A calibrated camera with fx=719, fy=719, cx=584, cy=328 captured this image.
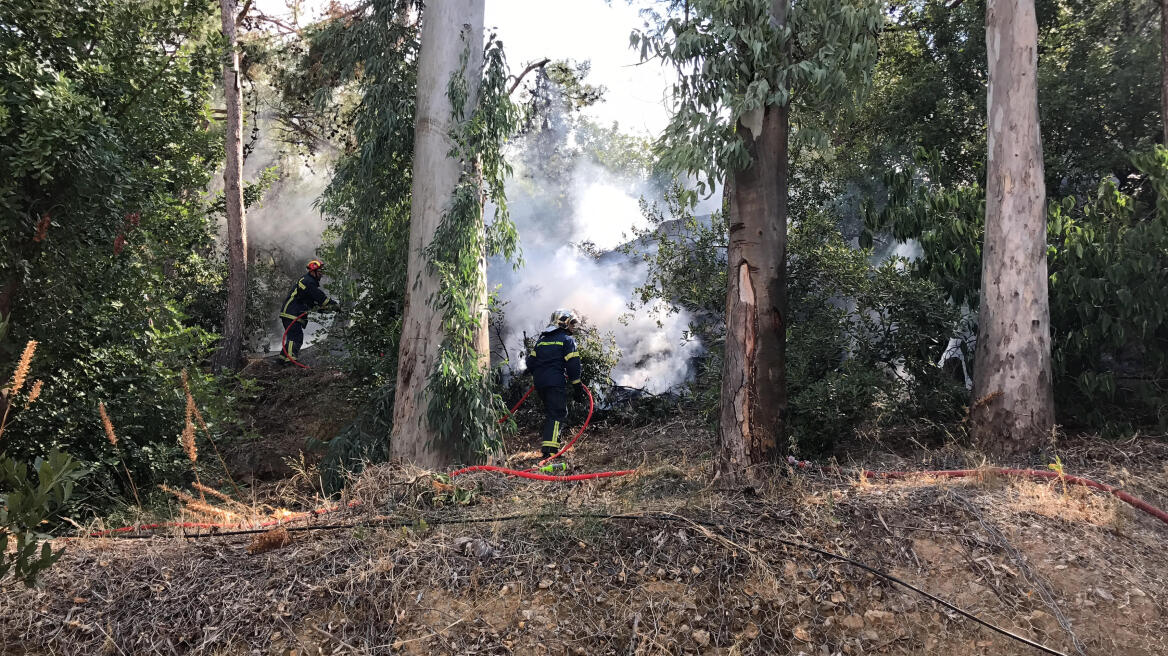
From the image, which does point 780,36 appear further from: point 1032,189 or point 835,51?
point 1032,189

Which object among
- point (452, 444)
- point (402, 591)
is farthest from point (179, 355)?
point (402, 591)

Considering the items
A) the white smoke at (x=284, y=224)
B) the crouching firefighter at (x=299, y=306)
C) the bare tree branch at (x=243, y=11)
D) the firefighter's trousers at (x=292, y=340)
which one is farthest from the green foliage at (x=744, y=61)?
the white smoke at (x=284, y=224)

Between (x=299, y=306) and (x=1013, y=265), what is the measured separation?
10443 millimetres

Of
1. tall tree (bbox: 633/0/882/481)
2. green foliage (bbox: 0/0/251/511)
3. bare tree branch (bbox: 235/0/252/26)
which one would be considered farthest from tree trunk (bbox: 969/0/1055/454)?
bare tree branch (bbox: 235/0/252/26)

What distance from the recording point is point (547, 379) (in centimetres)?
858

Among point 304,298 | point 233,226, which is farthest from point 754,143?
point 233,226

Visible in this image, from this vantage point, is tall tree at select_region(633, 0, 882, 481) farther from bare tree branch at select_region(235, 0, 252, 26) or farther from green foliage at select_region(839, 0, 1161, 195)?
bare tree branch at select_region(235, 0, 252, 26)

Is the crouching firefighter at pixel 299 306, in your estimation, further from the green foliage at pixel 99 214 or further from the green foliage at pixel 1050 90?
the green foliage at pixel 1050 90

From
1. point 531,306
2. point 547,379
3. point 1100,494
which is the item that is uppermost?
point 531,306

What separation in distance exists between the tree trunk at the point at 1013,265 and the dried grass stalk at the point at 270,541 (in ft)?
19.2

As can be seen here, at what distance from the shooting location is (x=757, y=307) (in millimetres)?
5531

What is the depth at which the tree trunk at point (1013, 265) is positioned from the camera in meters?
6.46

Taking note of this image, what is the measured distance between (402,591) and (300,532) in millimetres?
1154

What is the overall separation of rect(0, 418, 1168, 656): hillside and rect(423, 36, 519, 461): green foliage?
2155mm
